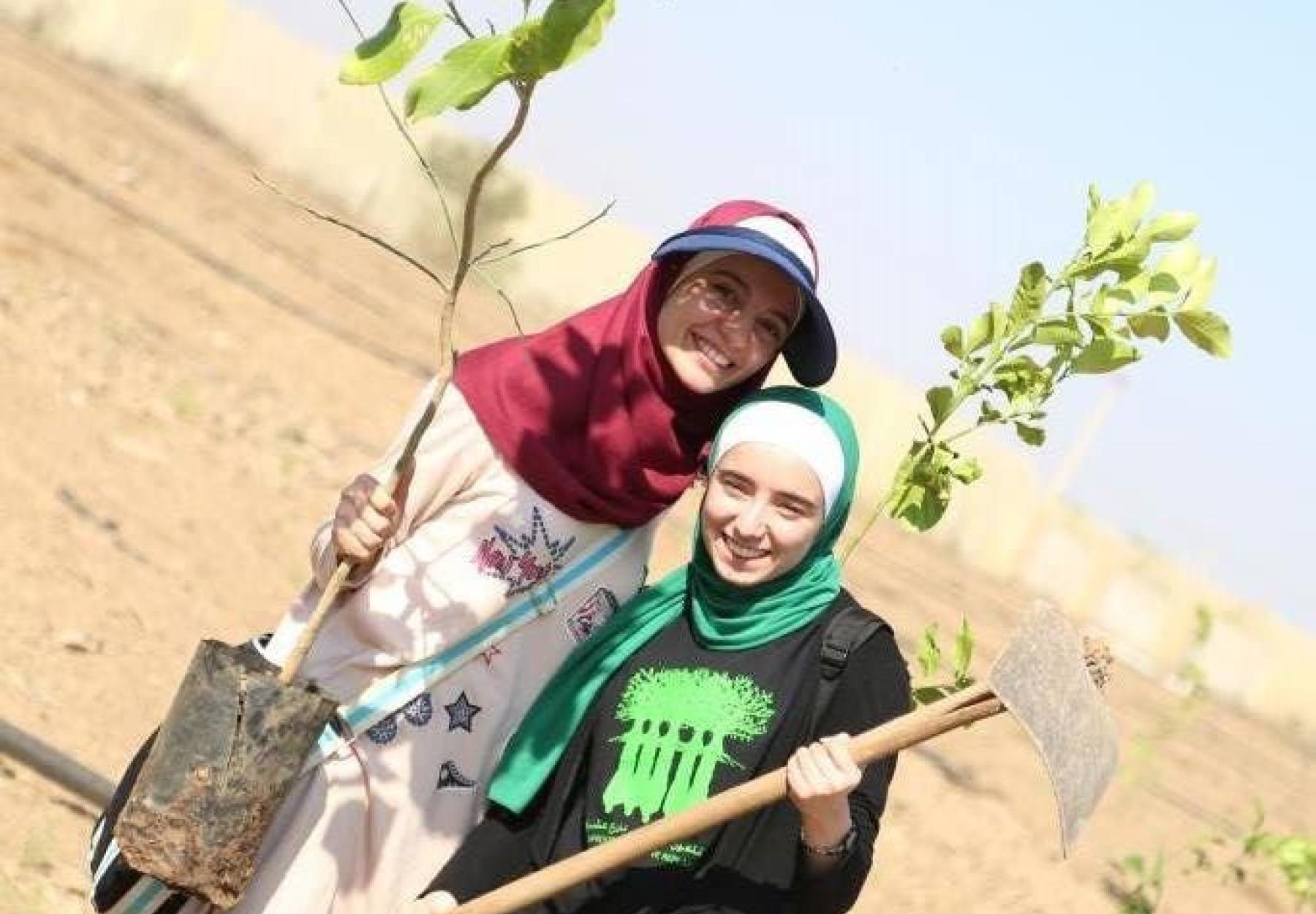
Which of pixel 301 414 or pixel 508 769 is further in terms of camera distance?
pixel 301 414

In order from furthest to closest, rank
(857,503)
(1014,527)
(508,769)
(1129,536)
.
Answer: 1. (1129,536)
2. (1014,527)
3. (857,503)
4. (508,769)

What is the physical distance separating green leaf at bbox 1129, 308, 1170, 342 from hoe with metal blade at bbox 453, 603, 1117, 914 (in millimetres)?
452

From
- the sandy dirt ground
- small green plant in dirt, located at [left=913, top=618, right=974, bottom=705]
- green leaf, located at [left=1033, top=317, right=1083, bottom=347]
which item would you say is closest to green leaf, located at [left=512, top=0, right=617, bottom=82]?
green leaf, located at [left=1033, top=317, right=1083, bottom=347]

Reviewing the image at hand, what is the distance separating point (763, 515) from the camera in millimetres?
2320

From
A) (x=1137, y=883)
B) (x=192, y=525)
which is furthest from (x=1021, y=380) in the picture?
(x=1137, y=883)

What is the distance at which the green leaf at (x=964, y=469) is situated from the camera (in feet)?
8.50

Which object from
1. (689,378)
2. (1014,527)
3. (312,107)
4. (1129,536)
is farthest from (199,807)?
(312,107)

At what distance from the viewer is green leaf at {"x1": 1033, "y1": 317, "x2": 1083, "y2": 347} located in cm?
244

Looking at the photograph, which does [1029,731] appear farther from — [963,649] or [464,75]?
[464,75]

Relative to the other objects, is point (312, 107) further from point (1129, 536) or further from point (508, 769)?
point (508, 769)

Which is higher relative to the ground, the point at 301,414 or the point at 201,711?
the point at 201,711

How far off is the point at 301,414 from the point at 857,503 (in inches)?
602

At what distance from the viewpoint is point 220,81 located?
1588 inches

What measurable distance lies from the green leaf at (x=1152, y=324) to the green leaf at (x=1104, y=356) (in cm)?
3
